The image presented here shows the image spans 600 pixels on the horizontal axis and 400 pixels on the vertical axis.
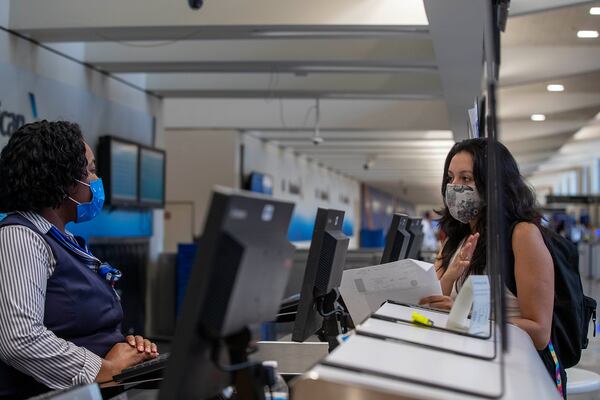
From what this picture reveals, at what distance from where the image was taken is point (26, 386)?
8.37 feet

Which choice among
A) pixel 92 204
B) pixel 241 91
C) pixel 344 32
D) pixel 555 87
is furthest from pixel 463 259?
pixel 555 87

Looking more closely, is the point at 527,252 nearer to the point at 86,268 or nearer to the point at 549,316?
the point at 549,316

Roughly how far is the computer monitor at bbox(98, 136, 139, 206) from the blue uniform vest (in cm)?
528

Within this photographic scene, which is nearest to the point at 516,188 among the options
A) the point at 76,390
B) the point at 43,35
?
the point at 76,390

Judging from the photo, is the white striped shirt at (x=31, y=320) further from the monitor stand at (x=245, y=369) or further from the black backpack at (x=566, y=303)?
the black backpack at (x=566, y=303)

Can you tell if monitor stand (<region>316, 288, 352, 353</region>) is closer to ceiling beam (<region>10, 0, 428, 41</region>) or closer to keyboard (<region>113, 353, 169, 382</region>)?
keyboard (<region>113, 353, 169, 382</region>)

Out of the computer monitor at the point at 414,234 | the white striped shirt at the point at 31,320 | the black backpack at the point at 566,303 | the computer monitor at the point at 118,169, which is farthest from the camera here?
the computer monitor at the point at 118,169

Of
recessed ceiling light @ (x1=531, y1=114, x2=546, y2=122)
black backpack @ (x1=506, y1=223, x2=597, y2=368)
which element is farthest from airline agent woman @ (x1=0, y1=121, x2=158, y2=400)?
recessed ceiling light @ (x1=531, y1=114, x2=546, y2=122)

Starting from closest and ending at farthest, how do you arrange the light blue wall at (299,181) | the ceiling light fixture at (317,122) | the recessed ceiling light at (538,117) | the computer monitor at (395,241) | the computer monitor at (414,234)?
1. the computer monitor at (395,241)
2. the computer monitor at (414,234)
3. the ceiling light fixture at (317,122)
4. the recessed ceiling light at (538,117)
5. the light blue wall at (299,181)

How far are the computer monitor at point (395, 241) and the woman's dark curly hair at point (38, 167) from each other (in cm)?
146

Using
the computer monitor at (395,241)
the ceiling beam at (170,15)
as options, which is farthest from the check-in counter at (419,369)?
the ceiling beam at (170,15)

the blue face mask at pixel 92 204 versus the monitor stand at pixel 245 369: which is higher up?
the blue face mask at pixel 92 204

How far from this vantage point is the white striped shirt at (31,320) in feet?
7.80

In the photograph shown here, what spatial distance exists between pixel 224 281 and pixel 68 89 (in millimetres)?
6286
